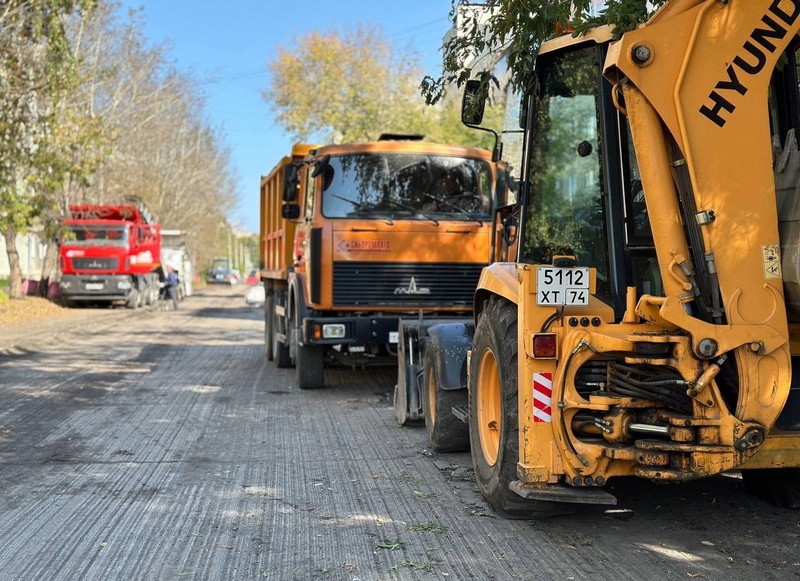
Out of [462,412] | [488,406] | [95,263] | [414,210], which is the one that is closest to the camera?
[488,406]

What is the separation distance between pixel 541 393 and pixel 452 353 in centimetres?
257

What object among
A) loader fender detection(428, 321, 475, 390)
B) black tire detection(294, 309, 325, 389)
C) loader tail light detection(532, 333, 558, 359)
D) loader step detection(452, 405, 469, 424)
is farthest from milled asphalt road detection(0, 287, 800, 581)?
black tire detection(294, 309, 325, 389)

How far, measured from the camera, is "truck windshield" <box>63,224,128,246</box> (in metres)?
34.7

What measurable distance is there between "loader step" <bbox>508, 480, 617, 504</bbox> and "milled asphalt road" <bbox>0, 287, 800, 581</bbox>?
0.99 feet

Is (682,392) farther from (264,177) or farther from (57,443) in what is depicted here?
(264,177)

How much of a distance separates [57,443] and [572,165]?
5.28 meters

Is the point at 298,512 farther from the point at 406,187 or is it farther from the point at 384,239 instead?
the point at 406,187

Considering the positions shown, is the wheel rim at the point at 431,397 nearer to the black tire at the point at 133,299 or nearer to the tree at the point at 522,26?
the tree at the point at 522,26

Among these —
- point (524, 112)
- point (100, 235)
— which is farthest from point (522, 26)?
point (100, 235)

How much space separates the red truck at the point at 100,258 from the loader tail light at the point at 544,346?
3114cm

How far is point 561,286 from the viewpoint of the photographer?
4.96m

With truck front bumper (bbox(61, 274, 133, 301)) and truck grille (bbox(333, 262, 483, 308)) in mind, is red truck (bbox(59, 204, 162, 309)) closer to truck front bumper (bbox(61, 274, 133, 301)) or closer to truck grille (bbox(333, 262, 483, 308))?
truck front bumper (bbox(61, 274, 133, 301))

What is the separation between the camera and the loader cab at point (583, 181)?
5.16 m

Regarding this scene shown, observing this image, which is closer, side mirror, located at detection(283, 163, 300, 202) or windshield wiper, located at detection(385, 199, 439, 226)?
windshield wiper, located at detection(385, 199, 439, 226)
